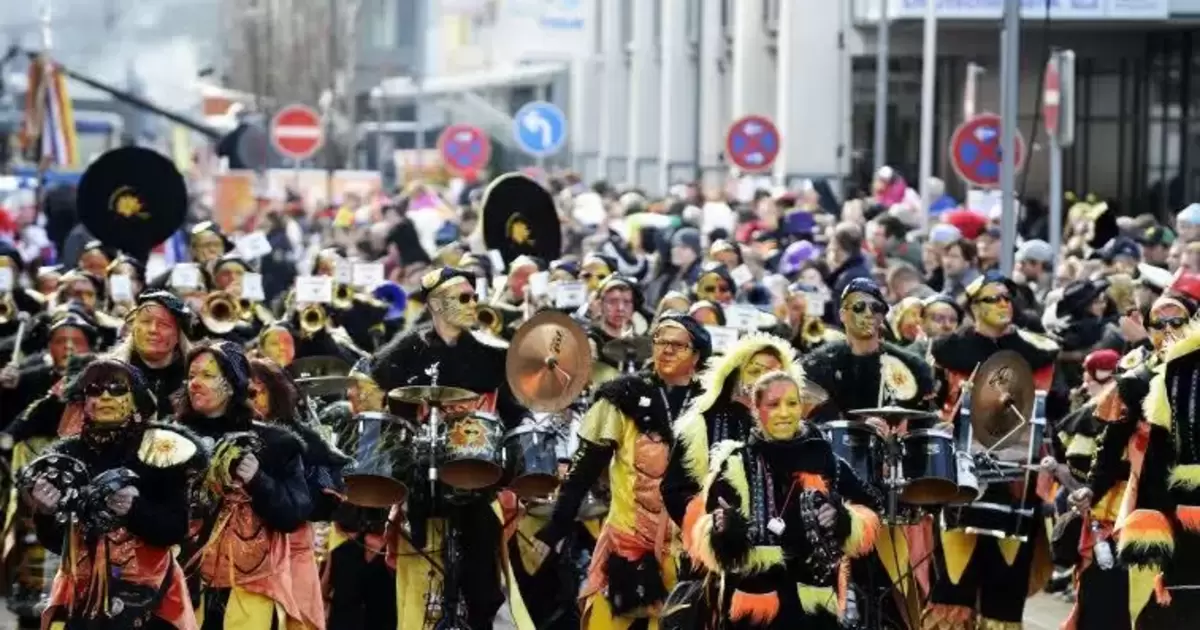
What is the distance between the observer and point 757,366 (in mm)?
12070

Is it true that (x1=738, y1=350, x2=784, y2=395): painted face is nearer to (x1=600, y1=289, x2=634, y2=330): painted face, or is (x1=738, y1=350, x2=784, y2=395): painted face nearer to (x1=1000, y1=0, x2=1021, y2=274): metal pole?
(x1=600, y1=289, x2=634, y2=330): painted face

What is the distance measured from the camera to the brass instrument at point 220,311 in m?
18.2

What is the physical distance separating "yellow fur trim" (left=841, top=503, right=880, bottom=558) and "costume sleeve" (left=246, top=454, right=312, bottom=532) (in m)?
2.01

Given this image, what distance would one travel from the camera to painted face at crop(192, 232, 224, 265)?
2198 cm

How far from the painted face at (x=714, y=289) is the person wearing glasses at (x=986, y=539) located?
352 centimetres

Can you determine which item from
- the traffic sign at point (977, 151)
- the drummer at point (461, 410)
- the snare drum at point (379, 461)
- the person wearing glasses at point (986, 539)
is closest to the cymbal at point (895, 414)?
the person wearing glasses at point (986, 539)

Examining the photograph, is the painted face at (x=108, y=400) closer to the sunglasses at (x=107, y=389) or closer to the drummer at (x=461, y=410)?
the sunglasses at (x=107, y=389)

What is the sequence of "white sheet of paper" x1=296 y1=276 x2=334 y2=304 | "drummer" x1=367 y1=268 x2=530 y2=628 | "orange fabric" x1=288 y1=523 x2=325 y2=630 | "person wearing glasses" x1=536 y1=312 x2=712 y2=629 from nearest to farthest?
"orange fabric" x1=288 y1=523 x2=325 y2=630 < "person wearing glasses" x1=536 y1=312 x2=712 y2=629 < "drummer" x1=367 y1=268 x2=530 y2=628 < "white sheet of paper" x1=296 y1=276 x2=334 y2=304

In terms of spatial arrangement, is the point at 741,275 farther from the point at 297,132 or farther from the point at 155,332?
the point at 297,132

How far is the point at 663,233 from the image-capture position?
89.7ft

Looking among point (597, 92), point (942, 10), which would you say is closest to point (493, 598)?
point (942, 10)

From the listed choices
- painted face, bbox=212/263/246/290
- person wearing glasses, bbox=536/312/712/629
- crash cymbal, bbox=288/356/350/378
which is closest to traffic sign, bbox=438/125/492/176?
painted face, bbox=212/263/246/290

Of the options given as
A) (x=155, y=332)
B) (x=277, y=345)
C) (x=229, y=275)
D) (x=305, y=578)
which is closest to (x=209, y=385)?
(x=305, y=578)

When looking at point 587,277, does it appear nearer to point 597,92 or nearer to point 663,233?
point 663,233
